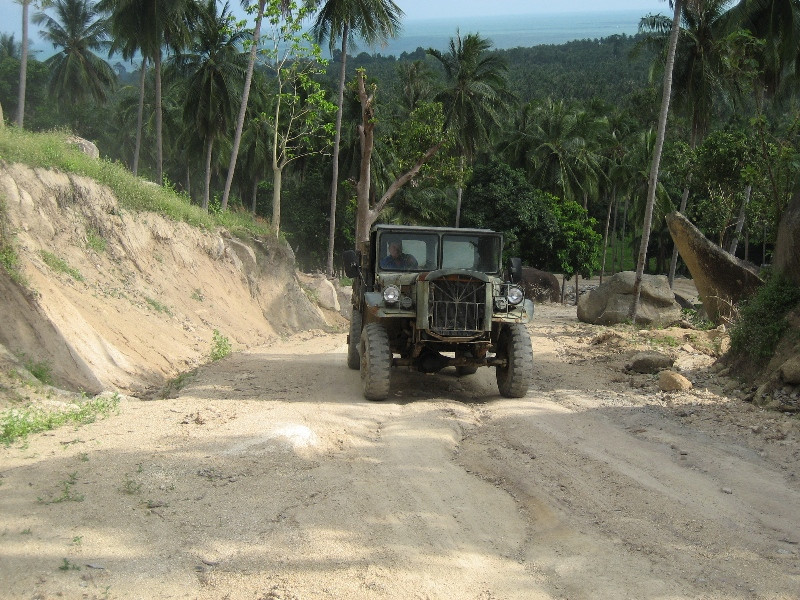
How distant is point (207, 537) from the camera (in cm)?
515

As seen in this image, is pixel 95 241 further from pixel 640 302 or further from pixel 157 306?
pixel 640 302

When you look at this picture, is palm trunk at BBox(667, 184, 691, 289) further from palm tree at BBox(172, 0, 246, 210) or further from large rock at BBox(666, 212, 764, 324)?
palm tree at BBox(172, 0, 246, 210)

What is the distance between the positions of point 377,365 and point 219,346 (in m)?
5.86

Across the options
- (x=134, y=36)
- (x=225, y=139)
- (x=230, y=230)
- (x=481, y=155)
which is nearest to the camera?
(x=230, y=230)

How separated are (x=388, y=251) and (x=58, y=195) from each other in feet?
23.3

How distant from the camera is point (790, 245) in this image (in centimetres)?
1198

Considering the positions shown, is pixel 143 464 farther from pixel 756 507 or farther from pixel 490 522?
pixel 756 507

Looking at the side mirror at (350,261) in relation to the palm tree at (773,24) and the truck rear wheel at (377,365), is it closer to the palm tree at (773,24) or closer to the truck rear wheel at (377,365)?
the truck rear wheel at (377,365)

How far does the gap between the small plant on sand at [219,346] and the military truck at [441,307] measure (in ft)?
12.7

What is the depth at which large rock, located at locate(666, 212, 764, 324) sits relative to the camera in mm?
17344

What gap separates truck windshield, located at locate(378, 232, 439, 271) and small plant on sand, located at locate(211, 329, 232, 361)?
4632 mm

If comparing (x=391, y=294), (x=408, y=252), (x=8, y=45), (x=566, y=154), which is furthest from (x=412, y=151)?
(x=8, y=45)

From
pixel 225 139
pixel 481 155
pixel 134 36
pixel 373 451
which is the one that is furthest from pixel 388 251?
pixel 481 155

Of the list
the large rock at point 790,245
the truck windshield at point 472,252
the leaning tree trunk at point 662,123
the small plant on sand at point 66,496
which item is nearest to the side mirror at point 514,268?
the truck windshield at point 472,252
